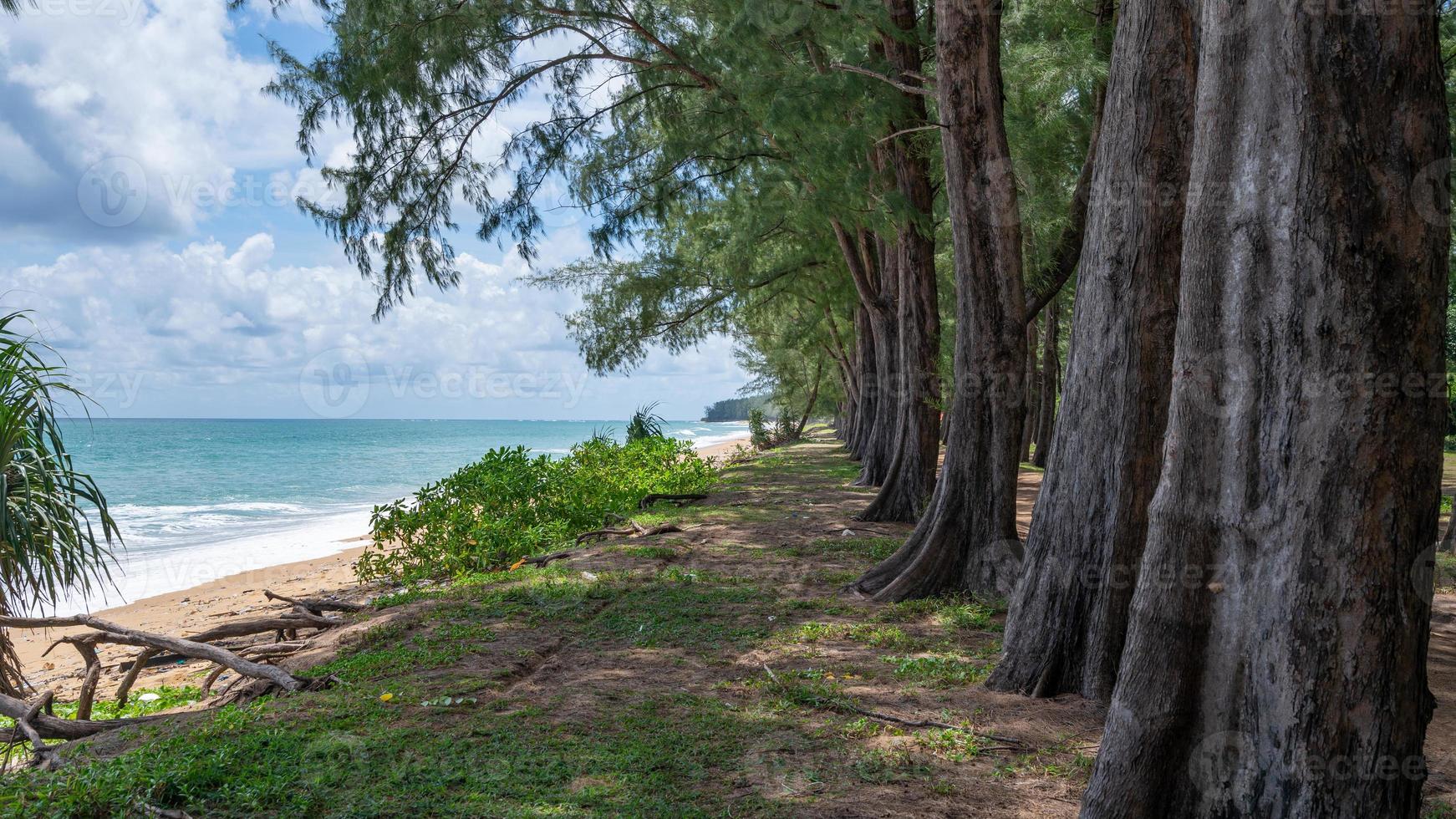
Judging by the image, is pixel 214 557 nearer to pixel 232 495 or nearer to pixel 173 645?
pixel 173 645

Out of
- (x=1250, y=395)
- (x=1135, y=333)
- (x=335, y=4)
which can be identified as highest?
(x=335, y=4)

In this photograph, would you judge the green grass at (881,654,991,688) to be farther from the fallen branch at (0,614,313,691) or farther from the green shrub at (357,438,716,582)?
the green shrub at (357,438,716,582)

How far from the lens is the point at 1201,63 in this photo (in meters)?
2.83

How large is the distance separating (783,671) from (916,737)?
3.93 feet

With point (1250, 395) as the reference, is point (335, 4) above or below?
above

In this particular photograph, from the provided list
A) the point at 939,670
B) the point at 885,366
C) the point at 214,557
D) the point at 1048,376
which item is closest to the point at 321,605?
the point at 939,670

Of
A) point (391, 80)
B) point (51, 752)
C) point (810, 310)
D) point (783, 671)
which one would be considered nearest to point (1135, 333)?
point (783, 671)

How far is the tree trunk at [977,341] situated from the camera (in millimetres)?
6441

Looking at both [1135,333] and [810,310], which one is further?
[810,310]

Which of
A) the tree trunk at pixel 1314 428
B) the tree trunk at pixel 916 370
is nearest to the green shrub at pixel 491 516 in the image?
the tree trunk at pixel 916 370

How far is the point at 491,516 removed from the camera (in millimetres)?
10039

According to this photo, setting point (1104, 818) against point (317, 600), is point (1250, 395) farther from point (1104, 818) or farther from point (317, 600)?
point (317, 600)

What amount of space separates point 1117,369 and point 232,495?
107ft

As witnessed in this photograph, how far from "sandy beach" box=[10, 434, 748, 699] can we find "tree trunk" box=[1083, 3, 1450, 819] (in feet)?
21.4
